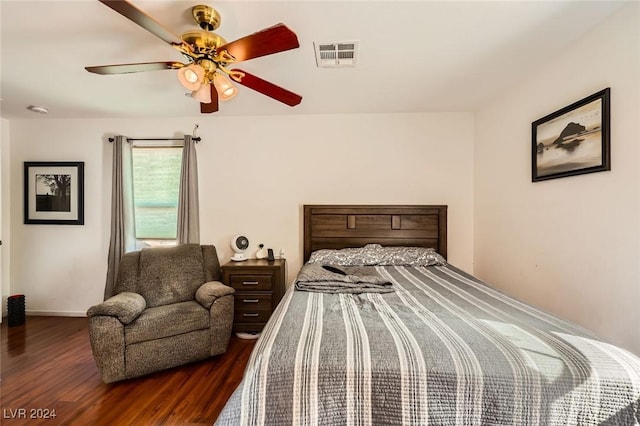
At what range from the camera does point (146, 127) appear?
3256 millimetres

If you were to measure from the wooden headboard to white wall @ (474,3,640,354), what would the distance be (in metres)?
0.54

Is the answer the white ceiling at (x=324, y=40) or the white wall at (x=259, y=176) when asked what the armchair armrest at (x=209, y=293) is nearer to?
the white wall at (x=259, y=176)

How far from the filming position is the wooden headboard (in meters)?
3.04

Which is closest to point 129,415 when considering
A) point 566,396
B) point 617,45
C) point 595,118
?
point 566,396

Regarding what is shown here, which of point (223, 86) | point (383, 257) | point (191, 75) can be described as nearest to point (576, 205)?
point (383, 257)

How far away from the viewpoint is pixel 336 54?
191 centimetres

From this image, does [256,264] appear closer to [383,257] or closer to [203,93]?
[383,257]

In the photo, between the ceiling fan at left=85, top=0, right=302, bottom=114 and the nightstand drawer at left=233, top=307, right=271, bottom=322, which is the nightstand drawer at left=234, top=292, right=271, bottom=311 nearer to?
the nightstand drawer at left=233, top=307, right=271, bottom=322

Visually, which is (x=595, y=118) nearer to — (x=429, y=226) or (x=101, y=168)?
(x=429, y=226)

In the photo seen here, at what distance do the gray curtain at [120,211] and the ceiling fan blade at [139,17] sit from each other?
2.37 meters

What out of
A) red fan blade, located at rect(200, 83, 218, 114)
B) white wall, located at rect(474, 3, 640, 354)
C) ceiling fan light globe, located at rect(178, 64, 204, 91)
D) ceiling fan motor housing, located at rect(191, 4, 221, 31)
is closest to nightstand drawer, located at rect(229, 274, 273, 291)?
red fan blade, located at rect(200, 83, 218, 114)

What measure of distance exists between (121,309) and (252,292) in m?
1.08

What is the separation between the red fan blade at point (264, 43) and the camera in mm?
1209

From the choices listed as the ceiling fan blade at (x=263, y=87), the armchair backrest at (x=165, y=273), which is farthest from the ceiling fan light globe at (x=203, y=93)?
the armchair backrest at (x=165, y=273)
